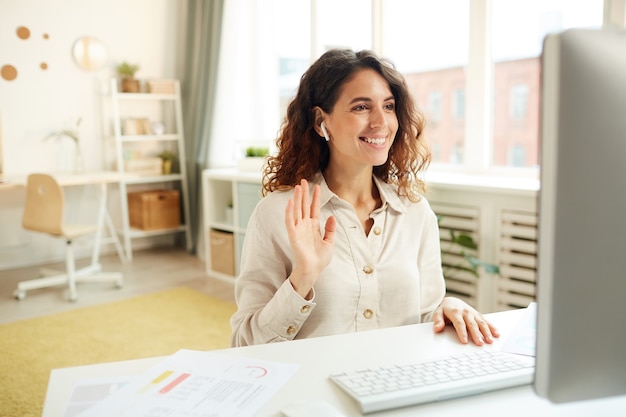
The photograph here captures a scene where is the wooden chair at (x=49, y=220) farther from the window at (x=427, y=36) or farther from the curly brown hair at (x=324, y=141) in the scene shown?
the curly brown hair at (x=324, y=141)

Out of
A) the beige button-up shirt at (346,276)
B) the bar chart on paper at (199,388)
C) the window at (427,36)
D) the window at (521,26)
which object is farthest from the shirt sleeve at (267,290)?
the window at (427,36)

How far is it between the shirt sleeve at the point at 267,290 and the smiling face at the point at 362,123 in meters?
0.26

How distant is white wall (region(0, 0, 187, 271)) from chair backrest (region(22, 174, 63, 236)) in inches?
40.6

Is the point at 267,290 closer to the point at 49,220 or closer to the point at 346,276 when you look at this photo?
the point at 346,276

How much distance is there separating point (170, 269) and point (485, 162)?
268 cm

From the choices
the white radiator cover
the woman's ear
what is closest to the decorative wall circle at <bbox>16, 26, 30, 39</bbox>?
A: the white radiator cover

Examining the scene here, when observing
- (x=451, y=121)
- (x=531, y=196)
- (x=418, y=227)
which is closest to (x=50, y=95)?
(x=531, y=196)

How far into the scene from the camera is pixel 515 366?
1032mm

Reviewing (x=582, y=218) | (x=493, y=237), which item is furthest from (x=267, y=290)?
(x=493, y=237)

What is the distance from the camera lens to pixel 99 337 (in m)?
3.36

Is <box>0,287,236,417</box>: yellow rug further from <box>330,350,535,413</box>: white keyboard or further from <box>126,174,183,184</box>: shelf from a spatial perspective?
<box>330,350,535,413</box>: white keyboard

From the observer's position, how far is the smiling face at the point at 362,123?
1628 mm

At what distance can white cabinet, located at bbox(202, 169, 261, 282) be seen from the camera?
4.34 metres

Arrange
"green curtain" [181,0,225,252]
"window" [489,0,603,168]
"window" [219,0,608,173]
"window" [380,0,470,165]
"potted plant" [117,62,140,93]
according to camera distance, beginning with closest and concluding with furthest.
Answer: "window" [489,0,603,168]
"window" [219,0,608,173]
"window" [380,0,470,165]
"green curtain" [181,0,225,252]
"potted plant" [117,62,140,93]
